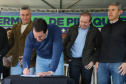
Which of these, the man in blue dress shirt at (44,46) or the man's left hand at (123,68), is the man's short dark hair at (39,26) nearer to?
the man in blue dress shirt at (44,46)

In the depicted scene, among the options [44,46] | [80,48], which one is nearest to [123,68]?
Result: [80,48]

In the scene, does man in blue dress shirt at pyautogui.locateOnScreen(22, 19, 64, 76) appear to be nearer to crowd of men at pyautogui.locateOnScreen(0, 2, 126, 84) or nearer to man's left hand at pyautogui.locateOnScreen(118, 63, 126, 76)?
crowd of men at pyautogui.locateOnScreen(0, 2, 126, 84)

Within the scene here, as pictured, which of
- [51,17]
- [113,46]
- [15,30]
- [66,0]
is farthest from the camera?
[66,0]

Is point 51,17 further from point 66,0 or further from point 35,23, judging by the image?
point 35,23

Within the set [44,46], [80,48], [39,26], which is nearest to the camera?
[39,26]

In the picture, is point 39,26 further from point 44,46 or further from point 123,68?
point 123,68

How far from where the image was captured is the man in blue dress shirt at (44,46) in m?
1.51

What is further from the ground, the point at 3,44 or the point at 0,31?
the point at 0,31

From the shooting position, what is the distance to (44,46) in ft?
5.95

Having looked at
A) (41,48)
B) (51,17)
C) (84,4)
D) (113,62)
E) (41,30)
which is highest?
(84,4)

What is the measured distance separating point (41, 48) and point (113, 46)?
2.43 ft

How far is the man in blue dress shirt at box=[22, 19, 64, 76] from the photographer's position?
151 cm

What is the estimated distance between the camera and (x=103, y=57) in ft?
6.62

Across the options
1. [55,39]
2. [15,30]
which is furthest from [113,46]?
[15,30]
